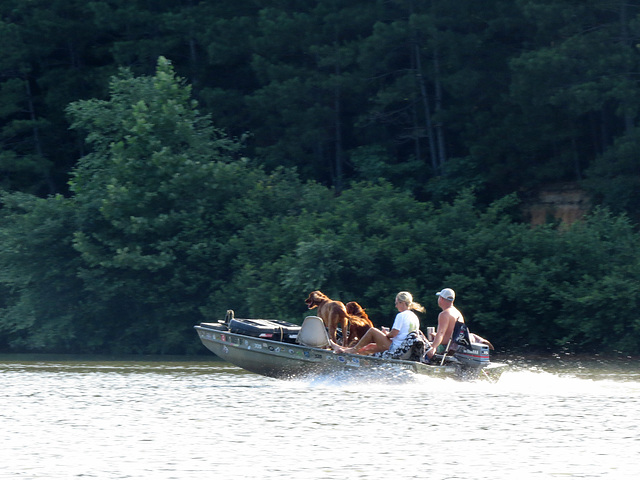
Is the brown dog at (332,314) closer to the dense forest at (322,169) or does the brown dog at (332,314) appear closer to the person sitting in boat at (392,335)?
the person sitting in boat at (392,335)

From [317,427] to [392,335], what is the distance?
385cm

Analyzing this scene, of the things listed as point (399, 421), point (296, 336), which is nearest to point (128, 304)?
point (296, 336)

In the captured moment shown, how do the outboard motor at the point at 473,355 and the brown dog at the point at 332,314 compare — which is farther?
the brown dog at the point at 332,314

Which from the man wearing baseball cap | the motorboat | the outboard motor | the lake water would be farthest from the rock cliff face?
the man wearing baseball cap

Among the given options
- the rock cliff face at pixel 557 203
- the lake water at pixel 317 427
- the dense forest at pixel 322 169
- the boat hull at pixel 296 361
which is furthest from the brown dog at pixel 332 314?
the rock cliff face at pixel 557 203

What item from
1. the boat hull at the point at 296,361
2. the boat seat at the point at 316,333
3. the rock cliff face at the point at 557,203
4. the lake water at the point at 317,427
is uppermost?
the rock cliff face at the point at 557,203

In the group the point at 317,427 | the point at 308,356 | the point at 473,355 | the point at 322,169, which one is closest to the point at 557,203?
the point at 322,169

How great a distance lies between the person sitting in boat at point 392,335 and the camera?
16188 millimetres

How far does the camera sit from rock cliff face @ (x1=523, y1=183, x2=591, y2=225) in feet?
97.5

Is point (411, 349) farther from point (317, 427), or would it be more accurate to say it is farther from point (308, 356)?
point (317, 427)

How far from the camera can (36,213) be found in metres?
28.4

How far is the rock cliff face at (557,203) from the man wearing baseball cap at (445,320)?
13.8m

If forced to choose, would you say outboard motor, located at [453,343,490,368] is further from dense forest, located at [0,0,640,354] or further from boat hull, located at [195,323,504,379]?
dense forest, located at [0,0,640,354]

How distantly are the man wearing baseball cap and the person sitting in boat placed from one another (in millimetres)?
384
